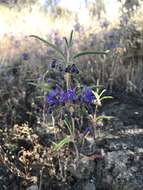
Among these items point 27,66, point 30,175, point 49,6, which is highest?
point 49,6

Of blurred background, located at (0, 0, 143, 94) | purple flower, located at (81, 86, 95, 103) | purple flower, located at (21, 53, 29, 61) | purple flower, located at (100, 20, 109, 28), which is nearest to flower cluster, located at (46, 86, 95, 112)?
purple flower, located at (81, 86, 95, 103)

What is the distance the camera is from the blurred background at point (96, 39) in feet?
15.1

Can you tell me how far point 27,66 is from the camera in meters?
4.86

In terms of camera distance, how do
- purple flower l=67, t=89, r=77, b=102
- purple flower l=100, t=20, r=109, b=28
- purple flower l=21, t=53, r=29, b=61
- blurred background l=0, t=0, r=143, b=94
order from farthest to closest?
1. purple flower l=100, t=20, r=109, b=28
2. purple flower l=21, t=53, r=29, b=61
3. blurred background l=0, t=0, r=143, b=94
4. purple flower l=67, t=89, r=77, b=102

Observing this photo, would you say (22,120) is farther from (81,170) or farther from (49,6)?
(49,6)

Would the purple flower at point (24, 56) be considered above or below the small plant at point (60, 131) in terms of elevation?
above

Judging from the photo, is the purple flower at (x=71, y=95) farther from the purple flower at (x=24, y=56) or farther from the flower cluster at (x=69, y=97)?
the purple flower at (x=24, y=56)

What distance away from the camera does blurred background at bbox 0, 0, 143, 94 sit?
4.60 m

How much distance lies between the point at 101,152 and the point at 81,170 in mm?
210

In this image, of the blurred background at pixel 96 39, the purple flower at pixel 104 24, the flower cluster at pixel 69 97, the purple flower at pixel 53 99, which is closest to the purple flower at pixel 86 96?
the flower cluster at pixel 69 97

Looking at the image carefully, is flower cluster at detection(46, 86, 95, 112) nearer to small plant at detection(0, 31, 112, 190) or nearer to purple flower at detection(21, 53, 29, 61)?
small plant at detection(0, 31, 112, 190)

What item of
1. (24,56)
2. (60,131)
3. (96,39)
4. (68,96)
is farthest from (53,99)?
(96,39)

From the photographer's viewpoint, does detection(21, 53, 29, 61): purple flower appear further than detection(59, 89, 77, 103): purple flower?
Yes

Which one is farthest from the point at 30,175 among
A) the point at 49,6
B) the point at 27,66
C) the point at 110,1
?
the point at 49,6
